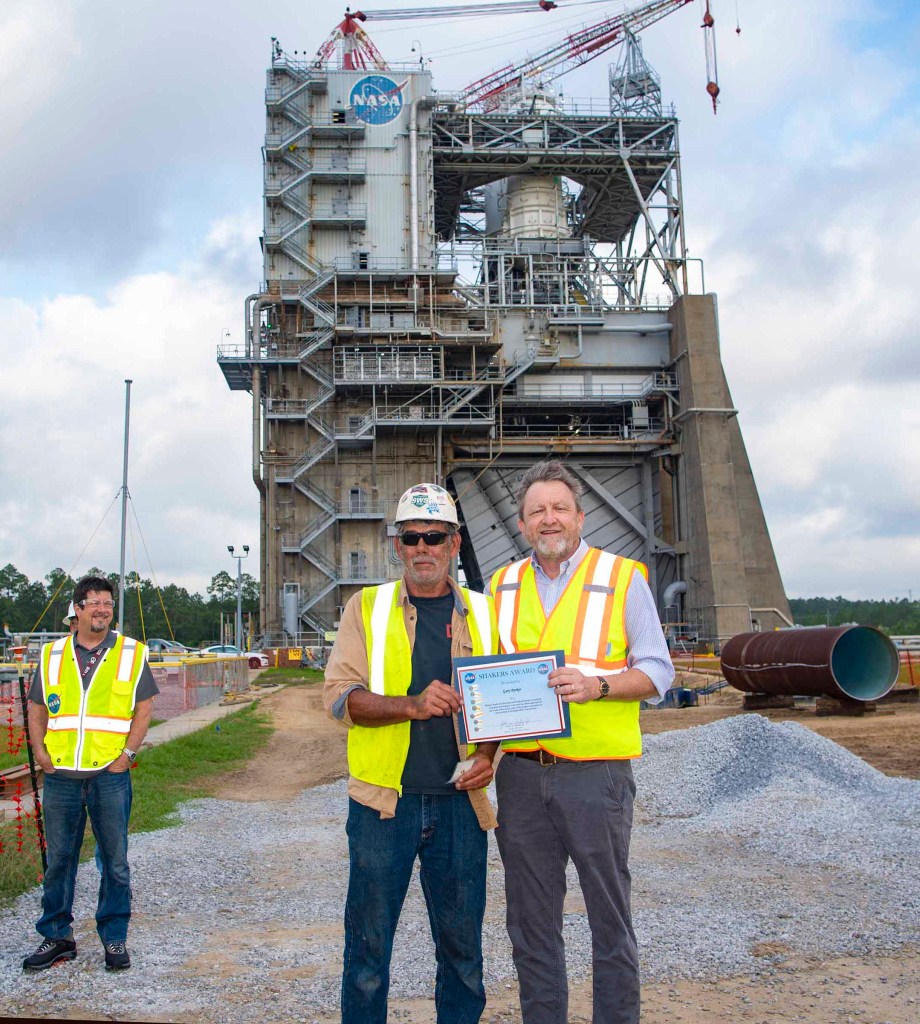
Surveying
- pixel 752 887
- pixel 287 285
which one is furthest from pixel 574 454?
pixel 752 887

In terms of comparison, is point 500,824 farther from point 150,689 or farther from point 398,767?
point 150,689

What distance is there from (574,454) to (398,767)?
40403mm

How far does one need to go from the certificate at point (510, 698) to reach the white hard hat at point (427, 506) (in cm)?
67

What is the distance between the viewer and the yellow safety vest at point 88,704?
609cm

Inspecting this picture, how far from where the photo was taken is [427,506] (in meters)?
4.54

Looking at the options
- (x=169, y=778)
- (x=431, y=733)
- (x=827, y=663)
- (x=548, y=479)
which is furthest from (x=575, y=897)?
(x=827, y=663)

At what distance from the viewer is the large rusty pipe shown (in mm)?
21156

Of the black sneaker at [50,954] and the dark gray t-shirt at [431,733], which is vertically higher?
the dark gray t-shirt at [431,733]

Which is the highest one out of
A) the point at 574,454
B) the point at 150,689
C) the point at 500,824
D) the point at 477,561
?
the point at 574,454

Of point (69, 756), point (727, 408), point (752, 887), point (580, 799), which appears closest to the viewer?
point (580, 799)

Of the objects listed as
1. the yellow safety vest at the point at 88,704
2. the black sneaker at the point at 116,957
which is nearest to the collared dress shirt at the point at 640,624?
the yellow safety vest at the point at 88,704

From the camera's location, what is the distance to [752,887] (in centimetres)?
816

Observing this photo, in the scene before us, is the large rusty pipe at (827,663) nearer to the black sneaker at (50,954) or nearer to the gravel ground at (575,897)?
the gravel ground at (575,897)

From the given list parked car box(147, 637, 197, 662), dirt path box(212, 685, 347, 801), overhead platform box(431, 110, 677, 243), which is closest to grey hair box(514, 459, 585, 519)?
dirt path box(212, 685, 347, 801)
